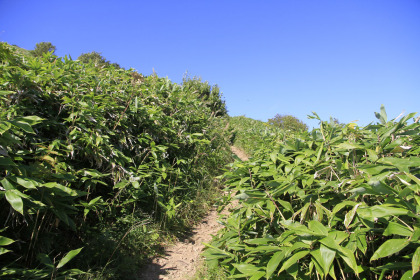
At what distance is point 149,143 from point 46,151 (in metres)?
1.78

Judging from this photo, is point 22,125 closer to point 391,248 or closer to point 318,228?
point 318,228

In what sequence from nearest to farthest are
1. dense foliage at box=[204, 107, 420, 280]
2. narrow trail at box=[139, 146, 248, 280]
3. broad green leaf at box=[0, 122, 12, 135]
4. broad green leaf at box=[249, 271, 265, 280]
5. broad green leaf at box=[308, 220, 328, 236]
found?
dense foliage at box=[204, 107, 420, 280] < broad green leaf at box=[308, 220, 328, 236] < broad green leaf at box=[0, 122, 12, 135] < broad green leaf at box=[249, 271, 265, 280] < narrow trail at box=[139, 146, 248, 280]

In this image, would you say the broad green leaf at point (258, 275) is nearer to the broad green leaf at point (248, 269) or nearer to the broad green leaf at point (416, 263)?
the broad green leaf at point (248, 269)

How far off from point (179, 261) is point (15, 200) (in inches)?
90.6

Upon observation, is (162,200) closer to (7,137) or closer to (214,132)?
(7,137)

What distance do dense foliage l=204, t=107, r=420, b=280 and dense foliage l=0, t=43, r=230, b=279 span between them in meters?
1.32

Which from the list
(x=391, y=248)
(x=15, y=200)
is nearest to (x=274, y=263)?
(x=391, y=248)

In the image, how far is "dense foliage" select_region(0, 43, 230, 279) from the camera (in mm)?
2062

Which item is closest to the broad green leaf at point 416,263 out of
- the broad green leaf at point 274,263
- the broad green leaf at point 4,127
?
the broad green leaf at point 274,263

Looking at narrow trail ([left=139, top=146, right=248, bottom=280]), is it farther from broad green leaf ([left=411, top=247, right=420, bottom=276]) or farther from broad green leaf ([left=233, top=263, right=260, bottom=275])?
broad green leaf ([left=411, top=247, right=420, bottom=276])

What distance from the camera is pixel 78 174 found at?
2.90 metres

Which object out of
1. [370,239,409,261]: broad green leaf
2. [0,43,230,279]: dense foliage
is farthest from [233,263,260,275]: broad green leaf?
[0,43,230,279]: dense foliage

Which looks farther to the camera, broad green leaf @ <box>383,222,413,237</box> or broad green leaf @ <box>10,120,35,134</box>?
broad green leaf @ <box>10,120,35,134</box>

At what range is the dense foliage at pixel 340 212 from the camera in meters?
1.39
